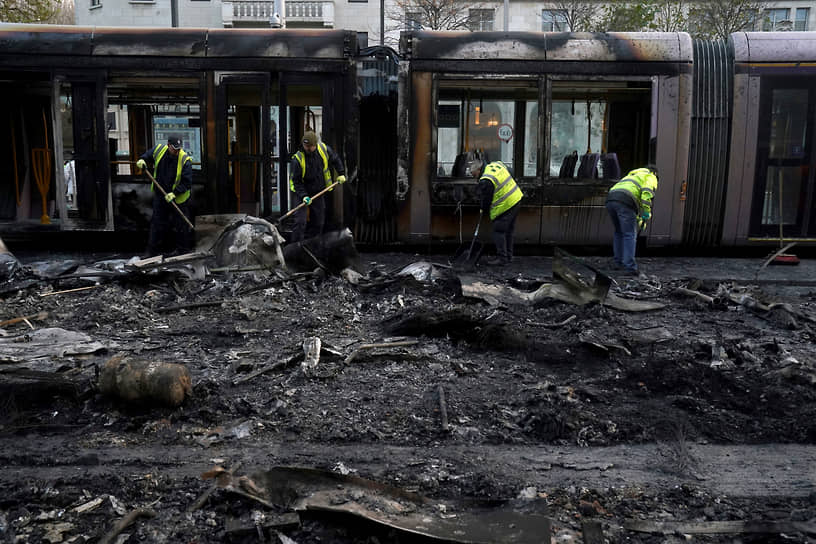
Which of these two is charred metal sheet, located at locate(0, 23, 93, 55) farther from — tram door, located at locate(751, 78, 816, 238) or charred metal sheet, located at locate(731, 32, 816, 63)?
tram door, located at locate(751, 78, 816, 238)

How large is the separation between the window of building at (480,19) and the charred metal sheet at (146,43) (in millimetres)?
20344

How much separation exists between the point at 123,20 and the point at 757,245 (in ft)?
102

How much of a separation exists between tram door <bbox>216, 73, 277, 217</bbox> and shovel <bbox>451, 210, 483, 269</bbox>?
2657mm

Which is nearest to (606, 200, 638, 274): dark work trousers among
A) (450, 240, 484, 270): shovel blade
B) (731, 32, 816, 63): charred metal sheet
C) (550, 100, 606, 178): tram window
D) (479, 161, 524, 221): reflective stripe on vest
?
(479, 161, 524, 221): reflective stripe on vest

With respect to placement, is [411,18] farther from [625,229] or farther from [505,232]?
[625,229]

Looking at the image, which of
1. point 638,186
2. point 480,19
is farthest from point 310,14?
point 638,186

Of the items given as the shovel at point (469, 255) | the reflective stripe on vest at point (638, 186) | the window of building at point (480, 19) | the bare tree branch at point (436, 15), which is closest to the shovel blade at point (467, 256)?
the shovel at point (469, 255)

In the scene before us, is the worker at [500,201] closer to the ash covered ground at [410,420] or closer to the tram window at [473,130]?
the tram window at [473,130]

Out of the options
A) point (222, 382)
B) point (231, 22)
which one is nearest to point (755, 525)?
point (222, 382)

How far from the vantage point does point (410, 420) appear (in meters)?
4.82

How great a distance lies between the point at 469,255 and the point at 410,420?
5799mm

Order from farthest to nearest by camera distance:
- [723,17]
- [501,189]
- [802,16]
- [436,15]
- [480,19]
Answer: [802,16]
[480,19]
[436,15]
[723,17]
[501,189]

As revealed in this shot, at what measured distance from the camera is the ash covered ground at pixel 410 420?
3.57 metres

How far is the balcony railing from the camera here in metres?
34.0
